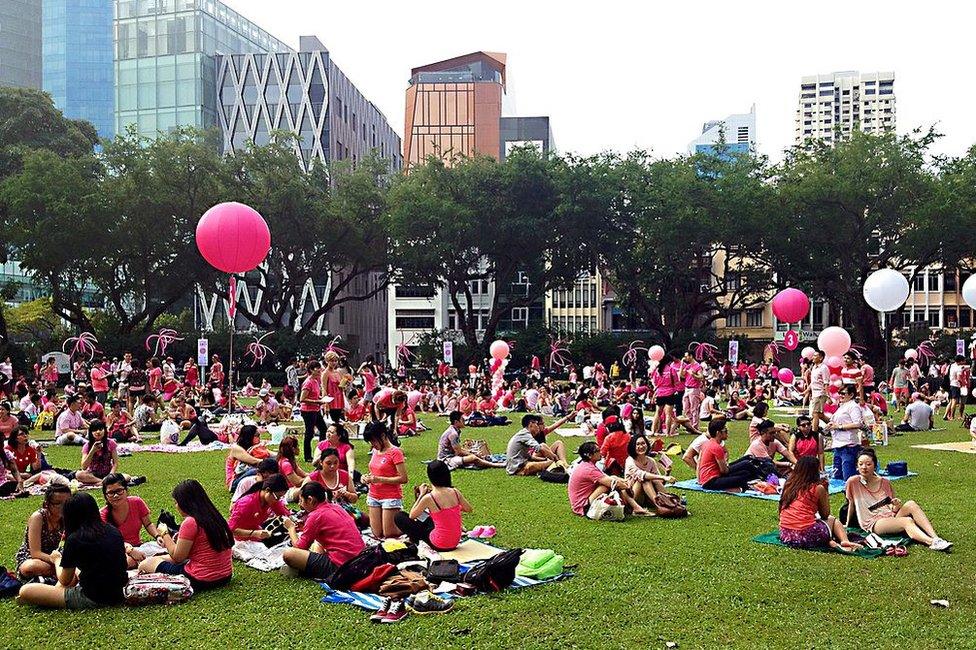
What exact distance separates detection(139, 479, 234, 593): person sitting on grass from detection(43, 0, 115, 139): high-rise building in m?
108

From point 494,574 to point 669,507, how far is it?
345cm

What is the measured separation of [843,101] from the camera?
16425 centimetres

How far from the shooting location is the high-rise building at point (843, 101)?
160 m

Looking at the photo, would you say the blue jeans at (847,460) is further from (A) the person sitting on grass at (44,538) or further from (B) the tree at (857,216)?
(B) the tree at (857,216)

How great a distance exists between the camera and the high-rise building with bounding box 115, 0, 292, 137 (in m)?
65.7

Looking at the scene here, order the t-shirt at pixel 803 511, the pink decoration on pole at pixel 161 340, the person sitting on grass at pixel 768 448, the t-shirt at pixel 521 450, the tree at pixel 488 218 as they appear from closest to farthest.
→ 1. the t-shirt at pixel 803 511
2. the person sitting on grass at pixel 768 448
3. the t-shirt at pixel 521 450
4. the pink decoration on pole at pixel 161 340
5. the tree at pixel 488 218

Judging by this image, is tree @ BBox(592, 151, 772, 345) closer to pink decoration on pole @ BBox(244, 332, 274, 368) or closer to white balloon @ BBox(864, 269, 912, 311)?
pink decoration on pole @ BBox(244, 332, 274, 368)

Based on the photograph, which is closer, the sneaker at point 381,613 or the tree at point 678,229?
the sneaker at point 381,613

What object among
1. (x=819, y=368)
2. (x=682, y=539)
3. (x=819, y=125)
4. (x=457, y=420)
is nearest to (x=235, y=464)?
(x=457, y=420)

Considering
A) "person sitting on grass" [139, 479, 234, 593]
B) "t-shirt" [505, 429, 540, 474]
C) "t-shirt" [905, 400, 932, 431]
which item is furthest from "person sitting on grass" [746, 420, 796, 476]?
"t-shirt" [905, 400, 932, 431]

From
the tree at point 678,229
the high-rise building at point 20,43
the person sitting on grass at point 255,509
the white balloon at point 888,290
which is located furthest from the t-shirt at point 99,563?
the high-rise building at point 20,43

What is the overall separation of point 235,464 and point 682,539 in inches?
209

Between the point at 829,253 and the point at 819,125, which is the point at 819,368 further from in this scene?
the point at 819,125

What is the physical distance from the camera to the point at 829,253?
129ft
